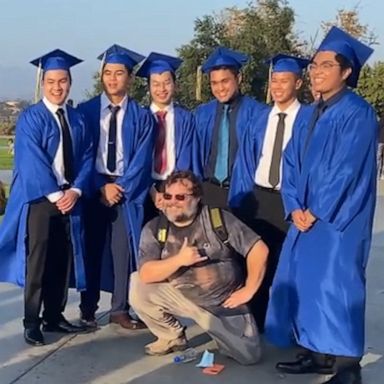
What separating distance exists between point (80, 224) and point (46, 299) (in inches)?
21.4

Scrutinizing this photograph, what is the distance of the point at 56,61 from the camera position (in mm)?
5062

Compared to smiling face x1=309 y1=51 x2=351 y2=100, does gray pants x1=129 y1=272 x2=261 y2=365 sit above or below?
below

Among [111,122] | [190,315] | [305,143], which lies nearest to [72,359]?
[190,315]

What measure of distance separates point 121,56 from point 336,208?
1.77 m

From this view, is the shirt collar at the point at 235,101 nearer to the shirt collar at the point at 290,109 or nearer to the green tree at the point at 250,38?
the shirt collar at the point at 290,109

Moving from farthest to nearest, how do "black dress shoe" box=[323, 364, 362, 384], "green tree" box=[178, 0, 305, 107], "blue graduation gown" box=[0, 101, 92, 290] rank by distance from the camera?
"green tree" box=[178, 0, 305, 107], "blue graduation gown" box=[0, 101, 92, 290], "black dress shoe" box=[323, 364, 362, 384]

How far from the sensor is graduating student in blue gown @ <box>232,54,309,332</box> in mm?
5133

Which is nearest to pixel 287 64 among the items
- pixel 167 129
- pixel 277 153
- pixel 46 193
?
pixel 277 153

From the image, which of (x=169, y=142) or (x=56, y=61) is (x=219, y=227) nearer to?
(x=169, y=142)

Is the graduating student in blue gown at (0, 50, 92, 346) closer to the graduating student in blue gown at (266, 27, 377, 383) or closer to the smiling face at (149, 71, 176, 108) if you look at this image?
the smiling face at (149, 71, 176, 108)

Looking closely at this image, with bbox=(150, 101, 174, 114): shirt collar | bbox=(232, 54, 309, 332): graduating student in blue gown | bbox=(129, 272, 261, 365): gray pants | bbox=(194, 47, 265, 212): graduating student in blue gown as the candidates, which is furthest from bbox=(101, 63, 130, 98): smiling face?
bbox=(129, 272, 261, 365): gray pants

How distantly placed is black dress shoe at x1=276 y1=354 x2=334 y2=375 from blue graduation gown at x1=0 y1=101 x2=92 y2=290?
1390 millimetres

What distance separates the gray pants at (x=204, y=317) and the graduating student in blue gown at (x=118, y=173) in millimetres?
619

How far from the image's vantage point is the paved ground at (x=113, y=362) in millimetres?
4621
